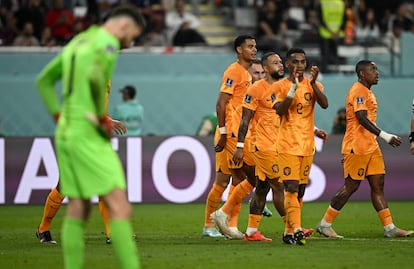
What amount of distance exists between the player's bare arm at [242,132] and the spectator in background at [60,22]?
11.6 meters

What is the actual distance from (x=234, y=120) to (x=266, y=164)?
1305 mm

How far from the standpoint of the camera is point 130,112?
22188mm

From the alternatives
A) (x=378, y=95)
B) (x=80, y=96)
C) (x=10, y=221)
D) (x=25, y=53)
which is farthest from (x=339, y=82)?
(x=80, y=96)

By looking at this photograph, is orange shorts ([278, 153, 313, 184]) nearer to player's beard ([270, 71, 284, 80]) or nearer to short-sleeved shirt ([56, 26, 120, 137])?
player's beard ([270, 71, 284, 80])

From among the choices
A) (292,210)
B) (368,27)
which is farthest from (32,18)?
(292,210)

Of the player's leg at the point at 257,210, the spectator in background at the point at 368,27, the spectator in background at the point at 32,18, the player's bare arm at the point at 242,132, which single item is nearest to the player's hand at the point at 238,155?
the player's bare arm at the point at 242,132

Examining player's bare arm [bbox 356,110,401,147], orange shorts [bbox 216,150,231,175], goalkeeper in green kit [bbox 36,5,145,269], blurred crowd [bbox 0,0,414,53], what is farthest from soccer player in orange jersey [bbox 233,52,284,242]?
blurred crowd [bbox 0,0,414,53]

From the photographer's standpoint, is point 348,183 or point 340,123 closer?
point 348,183

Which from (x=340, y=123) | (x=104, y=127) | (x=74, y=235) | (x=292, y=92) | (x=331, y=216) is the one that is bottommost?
(x=340, y=123)

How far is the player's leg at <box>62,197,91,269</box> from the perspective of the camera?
909 cm

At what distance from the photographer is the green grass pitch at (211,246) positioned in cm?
1139

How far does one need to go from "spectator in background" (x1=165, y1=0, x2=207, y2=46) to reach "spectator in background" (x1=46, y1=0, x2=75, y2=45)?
7.81 feet

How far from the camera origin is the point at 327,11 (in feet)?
84.0

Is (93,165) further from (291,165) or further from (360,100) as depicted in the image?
(360,100)
